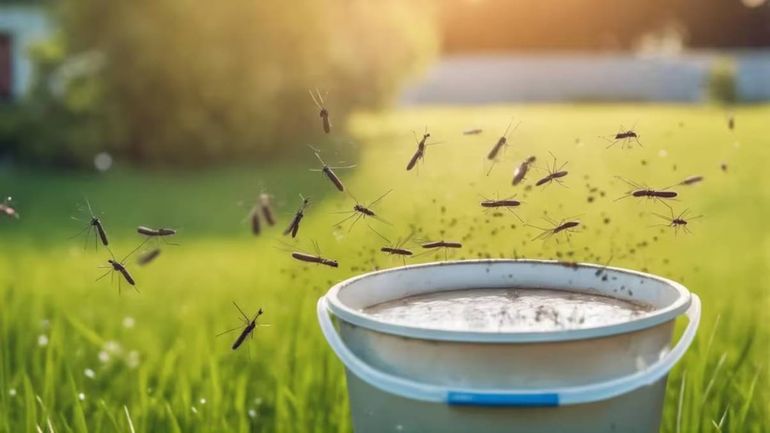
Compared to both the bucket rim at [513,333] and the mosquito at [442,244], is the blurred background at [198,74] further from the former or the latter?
the bucket rim at [513,333]

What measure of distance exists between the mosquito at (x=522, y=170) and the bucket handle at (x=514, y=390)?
1.93 feet

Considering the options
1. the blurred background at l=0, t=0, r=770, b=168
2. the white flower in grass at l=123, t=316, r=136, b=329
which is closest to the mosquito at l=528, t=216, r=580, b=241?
the white flower in grass at l=123, t=316, r=136, b=329

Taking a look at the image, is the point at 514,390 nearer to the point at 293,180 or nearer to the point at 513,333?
the point at 513,333

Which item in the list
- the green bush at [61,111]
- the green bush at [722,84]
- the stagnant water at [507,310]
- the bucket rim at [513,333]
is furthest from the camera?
the green bush at [722,84]

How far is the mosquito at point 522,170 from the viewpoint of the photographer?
264 centimetres

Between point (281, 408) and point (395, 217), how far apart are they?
3528mm

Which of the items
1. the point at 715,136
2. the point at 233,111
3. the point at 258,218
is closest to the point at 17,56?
the point at 233,111

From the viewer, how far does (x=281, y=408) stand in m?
3.89

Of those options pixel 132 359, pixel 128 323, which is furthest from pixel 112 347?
pixel 128 323

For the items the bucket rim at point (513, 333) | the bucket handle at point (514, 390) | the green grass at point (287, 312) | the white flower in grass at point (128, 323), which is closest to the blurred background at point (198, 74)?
the green grass at point (287, 312)

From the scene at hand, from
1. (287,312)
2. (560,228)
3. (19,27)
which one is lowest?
(287,312)

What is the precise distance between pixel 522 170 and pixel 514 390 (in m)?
0.68

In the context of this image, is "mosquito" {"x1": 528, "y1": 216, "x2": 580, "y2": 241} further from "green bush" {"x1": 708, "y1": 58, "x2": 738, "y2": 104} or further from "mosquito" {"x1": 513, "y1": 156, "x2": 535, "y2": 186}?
"green bush" {"x1": 708, "y1": 58, "x2": 738, "y2": 104}

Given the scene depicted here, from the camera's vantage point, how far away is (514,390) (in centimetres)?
226
